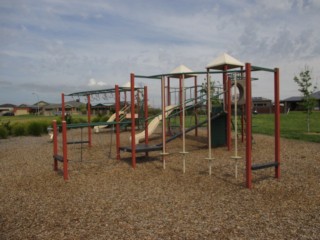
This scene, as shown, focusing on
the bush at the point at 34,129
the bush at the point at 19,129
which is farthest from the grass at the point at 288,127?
the bush at the point at 19,129

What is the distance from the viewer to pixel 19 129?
16.4m

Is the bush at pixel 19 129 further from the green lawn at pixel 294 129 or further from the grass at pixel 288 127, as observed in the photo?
the green lawn at pixel 294 129

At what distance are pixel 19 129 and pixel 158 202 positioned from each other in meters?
14.0

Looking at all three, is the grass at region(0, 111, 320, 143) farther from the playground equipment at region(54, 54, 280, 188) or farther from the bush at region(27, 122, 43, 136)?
the playground equipment at region(54, 54, 280, 188)

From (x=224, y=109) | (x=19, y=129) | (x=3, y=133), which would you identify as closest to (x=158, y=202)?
(x=224, y=109)

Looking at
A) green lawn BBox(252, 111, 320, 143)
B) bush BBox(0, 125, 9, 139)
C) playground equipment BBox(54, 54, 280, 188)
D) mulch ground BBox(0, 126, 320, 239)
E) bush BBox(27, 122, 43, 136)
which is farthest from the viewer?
bush BBox(27, 122, 43, 136)

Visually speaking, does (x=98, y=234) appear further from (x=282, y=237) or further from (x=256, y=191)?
(x=256, y=191)

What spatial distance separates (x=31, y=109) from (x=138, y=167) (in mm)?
94710

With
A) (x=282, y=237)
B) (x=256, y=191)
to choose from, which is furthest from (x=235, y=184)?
(x=282, y=237)

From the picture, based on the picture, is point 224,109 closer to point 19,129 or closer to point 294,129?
point 294,129

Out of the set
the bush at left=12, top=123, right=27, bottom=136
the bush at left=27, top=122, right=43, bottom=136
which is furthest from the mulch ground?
the bush at left=12, top=123, right=27, bottom=136

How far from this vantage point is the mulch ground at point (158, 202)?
3.42 metres

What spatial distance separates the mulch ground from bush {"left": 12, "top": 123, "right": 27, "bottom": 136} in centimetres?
966

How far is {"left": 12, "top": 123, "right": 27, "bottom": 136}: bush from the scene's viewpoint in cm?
1631
